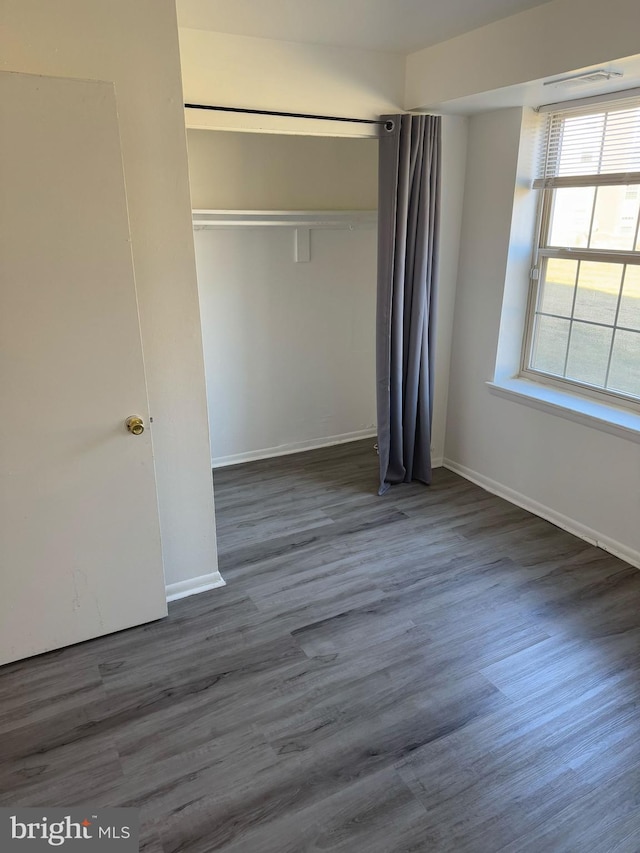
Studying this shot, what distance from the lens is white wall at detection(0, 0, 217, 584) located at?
1856mm

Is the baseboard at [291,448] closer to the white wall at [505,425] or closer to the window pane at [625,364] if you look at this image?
the white wall at [505,425]

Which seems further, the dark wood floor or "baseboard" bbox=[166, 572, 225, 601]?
"baseboard" bbox=[166, 572, 225, 601]

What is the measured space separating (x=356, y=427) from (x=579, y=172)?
2.27 metres

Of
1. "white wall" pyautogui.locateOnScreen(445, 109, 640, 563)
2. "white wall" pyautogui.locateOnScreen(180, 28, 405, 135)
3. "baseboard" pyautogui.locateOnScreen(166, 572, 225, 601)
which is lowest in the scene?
"baseboard" pyautogui.locateOnScreen(166, 572, 225, 601)

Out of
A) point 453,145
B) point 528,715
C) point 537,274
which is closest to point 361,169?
point 453,145

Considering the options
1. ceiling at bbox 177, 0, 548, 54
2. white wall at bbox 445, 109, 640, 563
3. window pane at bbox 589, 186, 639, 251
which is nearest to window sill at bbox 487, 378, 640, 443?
white wall at bbox 445, 109, 640, 563

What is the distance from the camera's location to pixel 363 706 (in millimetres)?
2033

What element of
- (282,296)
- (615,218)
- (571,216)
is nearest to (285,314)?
(282,296)

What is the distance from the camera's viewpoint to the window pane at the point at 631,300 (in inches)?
110

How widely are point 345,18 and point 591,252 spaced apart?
162 cm

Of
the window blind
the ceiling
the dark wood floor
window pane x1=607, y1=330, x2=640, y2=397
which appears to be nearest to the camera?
the dark wood floor

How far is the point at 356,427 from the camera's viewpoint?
450 centimetres

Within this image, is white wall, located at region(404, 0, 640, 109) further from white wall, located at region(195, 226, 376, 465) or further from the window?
white wall, located at region(195, 226, 376, 465)

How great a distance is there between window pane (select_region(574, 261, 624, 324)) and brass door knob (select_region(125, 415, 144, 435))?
2.34 metres
